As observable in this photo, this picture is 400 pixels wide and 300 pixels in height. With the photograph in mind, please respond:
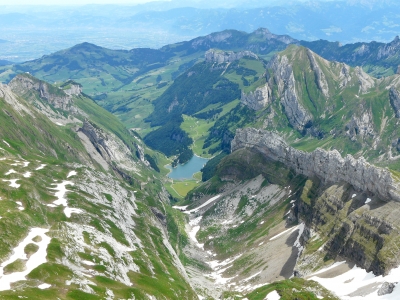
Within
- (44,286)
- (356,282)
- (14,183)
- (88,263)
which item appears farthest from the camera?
(14,183)

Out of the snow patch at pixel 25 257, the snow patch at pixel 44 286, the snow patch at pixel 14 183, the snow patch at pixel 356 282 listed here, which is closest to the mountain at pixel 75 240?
the snow patch at pixel 44 286

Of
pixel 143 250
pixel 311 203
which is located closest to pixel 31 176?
pixel 143 250

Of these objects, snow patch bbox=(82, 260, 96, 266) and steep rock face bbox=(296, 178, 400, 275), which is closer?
snow patch bbox=(82, 260, 96, 266)

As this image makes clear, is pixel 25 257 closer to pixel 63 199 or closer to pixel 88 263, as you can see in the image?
pixel 88 263

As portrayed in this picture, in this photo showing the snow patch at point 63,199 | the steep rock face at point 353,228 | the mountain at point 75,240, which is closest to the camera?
the mountain at point 75,240

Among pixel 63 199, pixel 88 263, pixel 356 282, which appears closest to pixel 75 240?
pixel 88 263

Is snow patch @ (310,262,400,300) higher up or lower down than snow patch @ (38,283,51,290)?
lower down

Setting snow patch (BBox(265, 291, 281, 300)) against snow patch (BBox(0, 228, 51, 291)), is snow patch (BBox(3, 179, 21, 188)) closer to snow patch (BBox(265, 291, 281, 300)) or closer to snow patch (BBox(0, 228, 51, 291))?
snow patch (BBox(0, 228, 51, 291))

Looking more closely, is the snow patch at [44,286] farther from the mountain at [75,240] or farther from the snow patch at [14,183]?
the snow patch at [14,183]

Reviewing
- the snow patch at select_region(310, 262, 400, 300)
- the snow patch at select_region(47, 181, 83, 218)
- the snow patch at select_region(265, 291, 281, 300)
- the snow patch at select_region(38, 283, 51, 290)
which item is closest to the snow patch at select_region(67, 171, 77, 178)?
the snow patch at select_region(47, 181, 83, 218)

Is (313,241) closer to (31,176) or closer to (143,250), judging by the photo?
(143,250)

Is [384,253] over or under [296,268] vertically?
over
